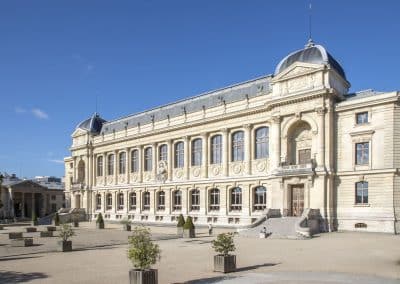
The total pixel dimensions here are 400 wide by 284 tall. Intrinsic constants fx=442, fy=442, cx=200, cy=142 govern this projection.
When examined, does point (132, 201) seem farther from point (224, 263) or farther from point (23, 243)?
point (224, 263)

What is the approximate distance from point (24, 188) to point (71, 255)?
3320 inches

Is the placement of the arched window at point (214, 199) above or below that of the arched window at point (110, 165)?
below

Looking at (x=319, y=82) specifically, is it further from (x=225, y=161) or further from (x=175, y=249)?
(x=175, y=249)

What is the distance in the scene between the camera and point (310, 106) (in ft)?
157

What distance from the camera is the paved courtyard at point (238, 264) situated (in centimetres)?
1866

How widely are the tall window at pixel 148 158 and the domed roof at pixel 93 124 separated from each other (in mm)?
17775

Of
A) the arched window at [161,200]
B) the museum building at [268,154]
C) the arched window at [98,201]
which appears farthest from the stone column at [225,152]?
the arched window at [98,201]

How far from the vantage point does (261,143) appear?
2160 inches

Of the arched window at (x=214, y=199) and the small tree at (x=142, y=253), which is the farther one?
the arched window at (x=214, y=199)

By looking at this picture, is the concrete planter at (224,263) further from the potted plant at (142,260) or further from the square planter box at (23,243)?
the square planter box at (23,243)

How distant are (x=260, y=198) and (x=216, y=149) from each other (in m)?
10.3

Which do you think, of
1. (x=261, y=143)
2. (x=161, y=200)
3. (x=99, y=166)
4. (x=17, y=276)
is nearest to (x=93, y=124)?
(x=99, y=166)

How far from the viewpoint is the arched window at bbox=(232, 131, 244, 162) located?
57.3 m

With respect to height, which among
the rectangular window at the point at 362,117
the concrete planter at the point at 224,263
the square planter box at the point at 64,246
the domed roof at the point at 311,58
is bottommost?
the square planter box at the point at 64,246
